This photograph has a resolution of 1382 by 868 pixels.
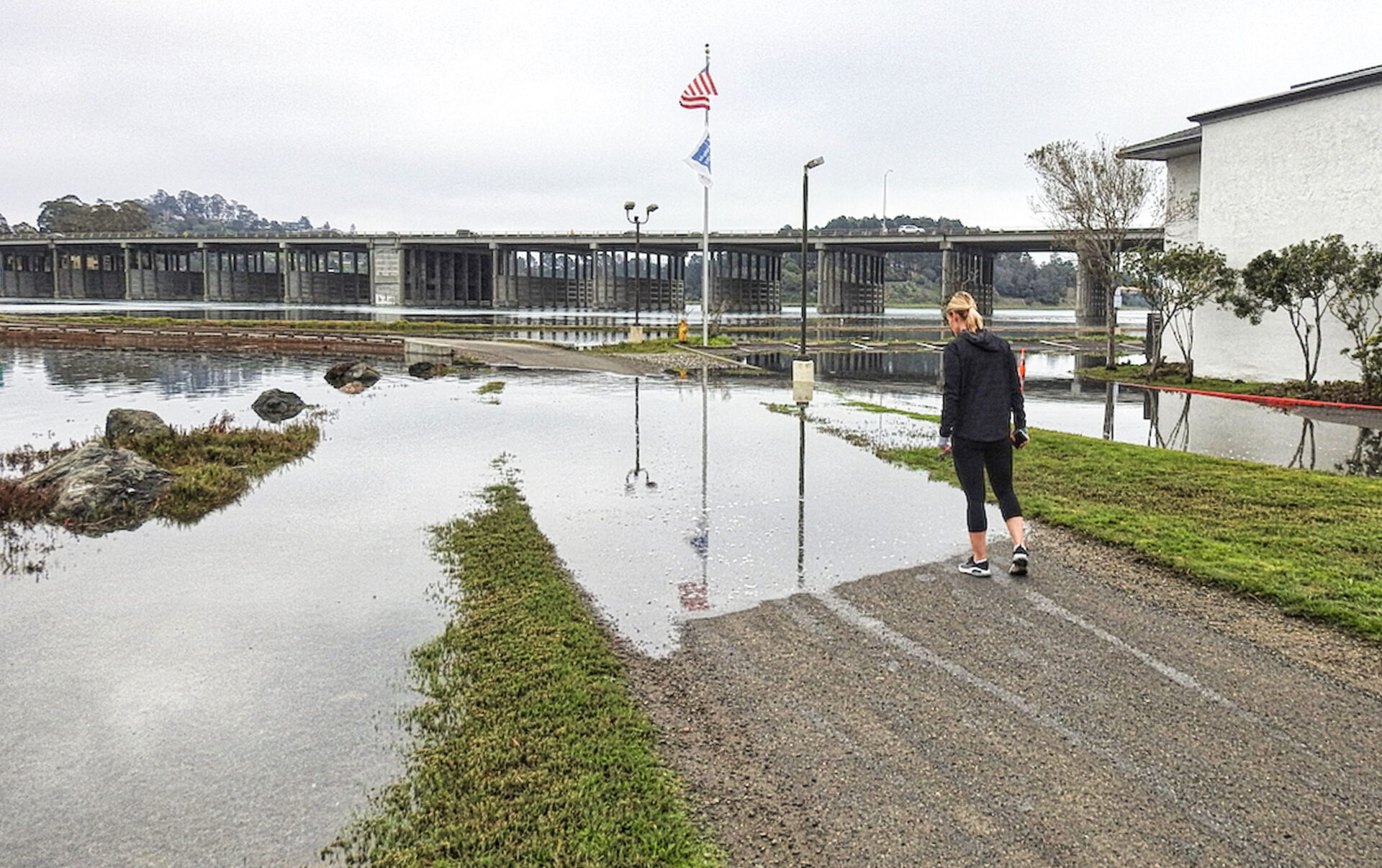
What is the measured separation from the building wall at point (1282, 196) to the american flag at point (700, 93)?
15.6 m

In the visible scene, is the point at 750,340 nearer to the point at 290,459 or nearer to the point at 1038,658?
the point at 290,459

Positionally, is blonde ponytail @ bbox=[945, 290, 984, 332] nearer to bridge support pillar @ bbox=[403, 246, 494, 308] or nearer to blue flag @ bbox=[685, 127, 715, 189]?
blue flag @ bbox=[685, 127, 715, 189]

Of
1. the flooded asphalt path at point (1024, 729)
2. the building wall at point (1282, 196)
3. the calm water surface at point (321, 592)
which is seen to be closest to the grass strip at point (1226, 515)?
the flooded asphalt path at point (1024, 729)

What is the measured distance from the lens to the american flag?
3331cm

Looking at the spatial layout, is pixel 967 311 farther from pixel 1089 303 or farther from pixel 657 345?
pixel 1089 303

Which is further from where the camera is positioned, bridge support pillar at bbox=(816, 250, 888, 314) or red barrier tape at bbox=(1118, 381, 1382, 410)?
bridge support pillar at bbox=(816, 250, 888, 314)

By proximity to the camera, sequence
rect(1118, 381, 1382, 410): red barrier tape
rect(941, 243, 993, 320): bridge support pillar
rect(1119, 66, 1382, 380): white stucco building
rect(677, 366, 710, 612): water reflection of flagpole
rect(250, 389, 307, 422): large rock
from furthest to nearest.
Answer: rect(941, 243, 993, 320): bridge support pillar
rect(1119, 66, 1382, 380): white stucco building
rect(1118, 381, 1382, 410): red barrier tape
rect(250, 389, 307, 422): large rock
rect(677, 366, 710, 612): water reflection of flagpole

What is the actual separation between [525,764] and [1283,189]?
28.6 m

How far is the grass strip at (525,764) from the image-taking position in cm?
394

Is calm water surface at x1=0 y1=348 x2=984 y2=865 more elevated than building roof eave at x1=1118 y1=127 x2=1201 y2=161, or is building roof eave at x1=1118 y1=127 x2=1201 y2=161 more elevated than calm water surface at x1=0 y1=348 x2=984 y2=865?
building roof eave at x1=1118 y1=127 x2=1201 y2=161

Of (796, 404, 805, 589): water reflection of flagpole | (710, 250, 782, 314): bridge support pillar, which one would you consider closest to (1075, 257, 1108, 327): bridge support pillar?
(710, 250, 782, 314): bridge support pillar

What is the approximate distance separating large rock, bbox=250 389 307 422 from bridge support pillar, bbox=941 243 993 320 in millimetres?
77135

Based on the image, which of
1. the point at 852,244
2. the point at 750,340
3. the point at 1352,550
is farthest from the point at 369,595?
the point at 852,244

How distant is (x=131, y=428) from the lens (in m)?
14.7
